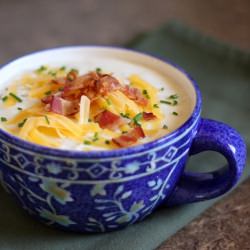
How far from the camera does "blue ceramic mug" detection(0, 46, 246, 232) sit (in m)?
0.91

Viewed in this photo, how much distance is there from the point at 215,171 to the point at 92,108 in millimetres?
273

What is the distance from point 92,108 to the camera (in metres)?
1.00

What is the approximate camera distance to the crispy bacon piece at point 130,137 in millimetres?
925

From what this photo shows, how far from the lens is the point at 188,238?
1052mm

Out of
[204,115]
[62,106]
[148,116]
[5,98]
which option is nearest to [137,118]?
[148,116]

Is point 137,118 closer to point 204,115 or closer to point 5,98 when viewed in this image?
point 5,98

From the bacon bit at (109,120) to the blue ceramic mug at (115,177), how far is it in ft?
0.26

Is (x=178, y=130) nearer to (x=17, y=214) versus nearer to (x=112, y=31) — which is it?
(x=17, y=214)

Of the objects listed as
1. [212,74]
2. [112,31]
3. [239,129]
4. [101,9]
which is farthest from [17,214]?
[101,9]

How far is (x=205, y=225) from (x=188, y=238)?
2.0 inches

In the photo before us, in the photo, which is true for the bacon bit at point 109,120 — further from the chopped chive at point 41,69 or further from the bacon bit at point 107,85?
the chopped chive at point 41,69

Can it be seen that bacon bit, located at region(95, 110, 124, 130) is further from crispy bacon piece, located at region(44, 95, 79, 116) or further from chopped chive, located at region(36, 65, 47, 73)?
chopped chive, located at region(36, 65, 47, 73)

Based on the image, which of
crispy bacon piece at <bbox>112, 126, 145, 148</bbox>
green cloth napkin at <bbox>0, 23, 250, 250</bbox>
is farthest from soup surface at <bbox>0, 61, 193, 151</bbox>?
green cloth napkin at <bbox>0, 23, 250, 250</bbox>

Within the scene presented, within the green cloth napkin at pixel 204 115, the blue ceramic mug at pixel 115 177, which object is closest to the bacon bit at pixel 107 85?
the blue ceramic mug at pixel 115 177
